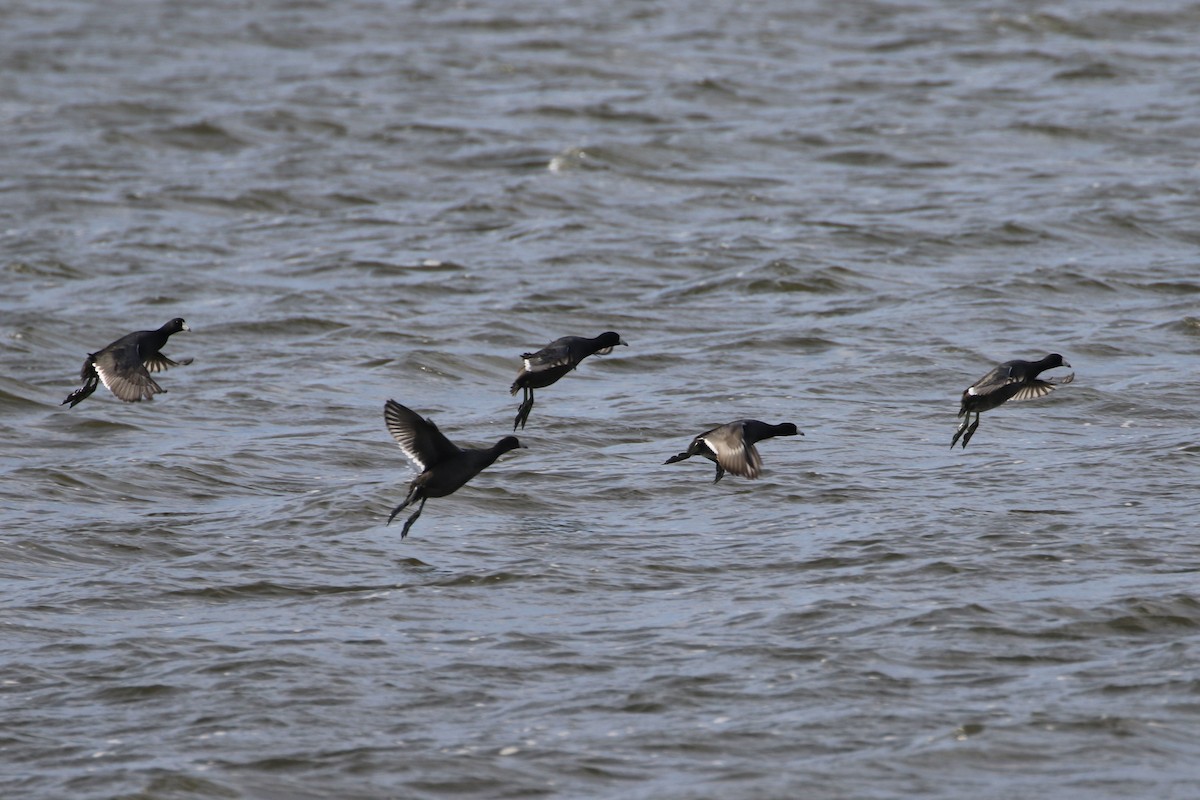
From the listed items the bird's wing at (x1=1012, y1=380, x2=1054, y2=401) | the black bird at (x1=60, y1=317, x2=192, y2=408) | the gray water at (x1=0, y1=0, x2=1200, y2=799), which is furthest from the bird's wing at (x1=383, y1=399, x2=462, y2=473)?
the bird's wing at (x1=1012, y1=380, x2=1054, y2=401)

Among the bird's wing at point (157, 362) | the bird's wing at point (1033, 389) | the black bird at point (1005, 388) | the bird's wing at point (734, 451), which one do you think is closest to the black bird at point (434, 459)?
the bird's wing at point (734, 451)

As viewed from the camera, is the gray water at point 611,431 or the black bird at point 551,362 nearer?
the gray water at point 611,431

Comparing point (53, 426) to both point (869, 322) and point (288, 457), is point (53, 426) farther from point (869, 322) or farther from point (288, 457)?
point (869, 322)

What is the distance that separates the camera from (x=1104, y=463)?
41.8 ft

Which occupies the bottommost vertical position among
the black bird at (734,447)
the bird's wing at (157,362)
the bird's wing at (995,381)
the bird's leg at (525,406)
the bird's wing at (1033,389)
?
the bird's leg at (525,406)

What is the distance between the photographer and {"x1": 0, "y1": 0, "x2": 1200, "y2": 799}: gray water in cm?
857

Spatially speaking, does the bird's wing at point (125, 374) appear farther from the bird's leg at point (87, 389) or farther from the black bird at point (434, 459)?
the black bird at point (434, 459)

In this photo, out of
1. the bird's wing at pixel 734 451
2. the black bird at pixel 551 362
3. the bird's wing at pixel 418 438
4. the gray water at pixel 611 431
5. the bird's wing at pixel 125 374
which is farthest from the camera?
the black bird at pixel 551 362

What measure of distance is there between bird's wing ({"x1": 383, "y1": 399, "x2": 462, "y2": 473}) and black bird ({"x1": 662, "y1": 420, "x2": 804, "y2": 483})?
157 cm

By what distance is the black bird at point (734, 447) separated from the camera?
11030mm

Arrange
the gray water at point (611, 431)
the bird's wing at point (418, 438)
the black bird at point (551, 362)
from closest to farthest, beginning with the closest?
the gray water at point (611, 431), the bird's wing at point (418, 438), the black bird at point (551, 362)

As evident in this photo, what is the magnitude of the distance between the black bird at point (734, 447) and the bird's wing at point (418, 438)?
1568 millimetres

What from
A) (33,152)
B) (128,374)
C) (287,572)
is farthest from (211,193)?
(287,572)

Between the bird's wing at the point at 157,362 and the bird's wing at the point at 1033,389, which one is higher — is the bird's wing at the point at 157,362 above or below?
above
